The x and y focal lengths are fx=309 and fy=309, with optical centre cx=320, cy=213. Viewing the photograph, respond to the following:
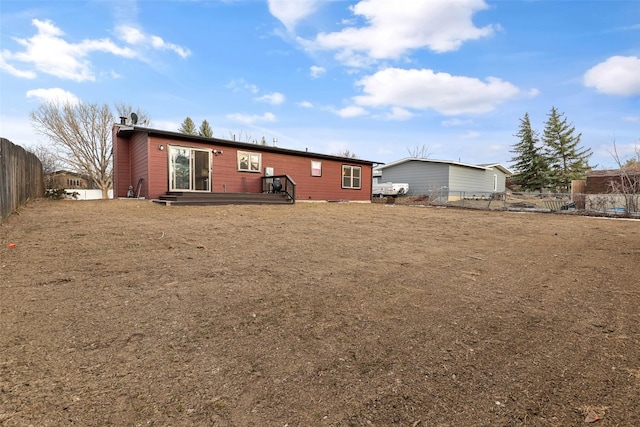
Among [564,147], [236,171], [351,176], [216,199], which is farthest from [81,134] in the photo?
[564,147]

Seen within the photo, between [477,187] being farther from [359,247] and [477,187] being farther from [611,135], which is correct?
[359,247]

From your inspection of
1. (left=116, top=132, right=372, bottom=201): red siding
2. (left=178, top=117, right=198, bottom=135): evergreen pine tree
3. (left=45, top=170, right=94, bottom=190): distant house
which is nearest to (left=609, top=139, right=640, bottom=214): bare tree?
(left=116, top=132, right=372, bottom=201): red siding

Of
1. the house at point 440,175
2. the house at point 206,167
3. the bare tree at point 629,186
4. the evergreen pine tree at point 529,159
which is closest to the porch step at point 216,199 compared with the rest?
the house at point 206,167

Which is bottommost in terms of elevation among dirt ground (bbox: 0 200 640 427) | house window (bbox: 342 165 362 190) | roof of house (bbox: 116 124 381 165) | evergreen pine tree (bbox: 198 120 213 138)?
dirt ground (bbox: 0 200 640 427)

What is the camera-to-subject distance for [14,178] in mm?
6945

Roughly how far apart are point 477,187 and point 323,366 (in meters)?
28.5

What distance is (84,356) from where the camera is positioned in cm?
194

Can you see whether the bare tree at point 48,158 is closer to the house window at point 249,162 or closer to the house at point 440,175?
the house window at point 249,162

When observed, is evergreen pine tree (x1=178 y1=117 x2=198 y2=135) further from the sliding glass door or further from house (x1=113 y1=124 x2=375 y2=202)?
the sliding glass door

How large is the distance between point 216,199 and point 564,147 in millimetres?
34052

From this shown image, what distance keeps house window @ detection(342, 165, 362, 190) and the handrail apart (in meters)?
4.45

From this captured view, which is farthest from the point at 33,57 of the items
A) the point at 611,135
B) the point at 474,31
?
the point at 611,135

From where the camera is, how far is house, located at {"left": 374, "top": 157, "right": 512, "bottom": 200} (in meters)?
23.7

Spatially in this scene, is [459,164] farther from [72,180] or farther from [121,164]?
[72,180]
